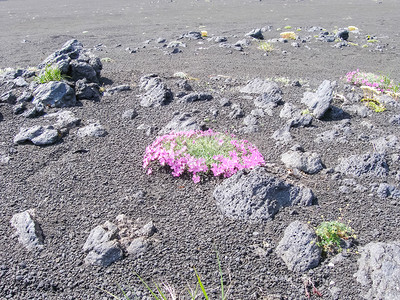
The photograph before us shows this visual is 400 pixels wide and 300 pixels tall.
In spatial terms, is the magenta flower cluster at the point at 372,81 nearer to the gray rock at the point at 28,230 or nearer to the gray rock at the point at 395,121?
the gray rock at the point at 395,121

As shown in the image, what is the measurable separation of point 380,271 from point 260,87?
5420mm

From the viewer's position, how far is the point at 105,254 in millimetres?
3893

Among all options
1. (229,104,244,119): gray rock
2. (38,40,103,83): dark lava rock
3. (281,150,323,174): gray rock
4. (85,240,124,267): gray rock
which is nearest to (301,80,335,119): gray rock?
(229,104,244,119): gray rock

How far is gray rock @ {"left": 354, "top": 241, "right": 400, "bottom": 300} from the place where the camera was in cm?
332

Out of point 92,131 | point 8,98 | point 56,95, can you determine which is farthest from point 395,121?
point 8,98

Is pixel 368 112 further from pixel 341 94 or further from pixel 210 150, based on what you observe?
pixel 210 150

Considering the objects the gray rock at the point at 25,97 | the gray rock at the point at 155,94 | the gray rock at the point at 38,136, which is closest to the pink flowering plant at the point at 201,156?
the gray rock at the point at 38,136

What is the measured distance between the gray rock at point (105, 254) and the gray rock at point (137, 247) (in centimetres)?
11

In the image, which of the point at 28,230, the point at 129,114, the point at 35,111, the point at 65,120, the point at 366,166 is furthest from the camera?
the point at 35,111

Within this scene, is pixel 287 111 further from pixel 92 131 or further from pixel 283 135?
pixel 92 131

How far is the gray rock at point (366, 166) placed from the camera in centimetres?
509

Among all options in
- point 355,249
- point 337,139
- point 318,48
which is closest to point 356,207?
point 355,249

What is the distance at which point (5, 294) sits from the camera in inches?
142

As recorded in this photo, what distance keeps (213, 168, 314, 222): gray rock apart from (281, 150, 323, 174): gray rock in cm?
69
